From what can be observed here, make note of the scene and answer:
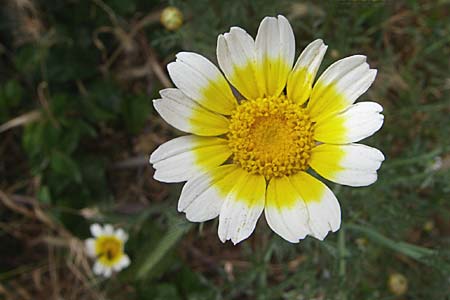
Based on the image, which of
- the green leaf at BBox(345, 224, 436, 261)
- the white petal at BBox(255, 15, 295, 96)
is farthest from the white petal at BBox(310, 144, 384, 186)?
the green leaf at BBox(345, 224, 436, 261)

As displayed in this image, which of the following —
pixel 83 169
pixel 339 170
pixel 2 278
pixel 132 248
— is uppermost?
pixel 339 170

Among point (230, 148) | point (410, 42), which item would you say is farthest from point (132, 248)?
point (410, 42)

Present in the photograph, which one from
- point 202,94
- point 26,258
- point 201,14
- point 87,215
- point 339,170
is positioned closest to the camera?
point 339,170

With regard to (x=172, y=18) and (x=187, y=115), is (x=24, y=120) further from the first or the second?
(x=187, y=115)

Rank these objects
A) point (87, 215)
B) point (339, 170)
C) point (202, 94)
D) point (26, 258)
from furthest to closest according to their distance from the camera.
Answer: point (26, 258) → point (87, 215) → point (202, 94) → point (339, 170)

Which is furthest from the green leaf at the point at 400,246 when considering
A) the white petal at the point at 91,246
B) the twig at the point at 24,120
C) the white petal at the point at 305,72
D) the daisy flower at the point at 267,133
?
the twig at the point at 24,120

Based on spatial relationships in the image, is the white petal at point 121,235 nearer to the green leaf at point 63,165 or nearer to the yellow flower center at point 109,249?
the yellow flower center at point 109,249

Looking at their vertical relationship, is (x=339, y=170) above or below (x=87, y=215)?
above

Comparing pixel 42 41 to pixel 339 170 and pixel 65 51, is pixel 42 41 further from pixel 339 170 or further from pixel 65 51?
pixel 339 170
